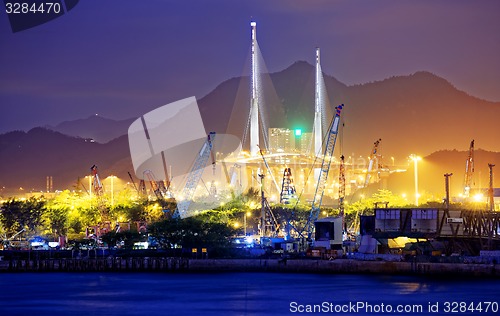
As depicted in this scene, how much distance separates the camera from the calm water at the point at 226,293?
50.2 meters

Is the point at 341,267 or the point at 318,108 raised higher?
the point at 318,108

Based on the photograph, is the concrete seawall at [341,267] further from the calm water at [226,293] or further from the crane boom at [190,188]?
the crane boom at [190,188]

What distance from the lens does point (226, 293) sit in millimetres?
56406

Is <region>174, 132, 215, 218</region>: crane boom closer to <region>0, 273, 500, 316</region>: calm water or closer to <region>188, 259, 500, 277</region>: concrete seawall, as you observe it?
<region>188, 259, 500, 277</region>: concrete seawall

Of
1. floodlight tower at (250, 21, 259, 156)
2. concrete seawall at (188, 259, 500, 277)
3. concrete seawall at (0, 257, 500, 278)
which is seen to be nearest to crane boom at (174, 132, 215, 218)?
floodlight tower at (250, 21, 259, 156)

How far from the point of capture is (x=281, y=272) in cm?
6656

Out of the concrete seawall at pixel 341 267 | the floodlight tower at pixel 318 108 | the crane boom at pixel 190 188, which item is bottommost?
the concrete seawall at pixel 341 267

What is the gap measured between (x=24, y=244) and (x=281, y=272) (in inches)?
1244

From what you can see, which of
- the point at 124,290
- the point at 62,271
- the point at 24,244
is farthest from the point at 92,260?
the point at 24,244

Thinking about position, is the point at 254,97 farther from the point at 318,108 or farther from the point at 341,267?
the point at 341,267

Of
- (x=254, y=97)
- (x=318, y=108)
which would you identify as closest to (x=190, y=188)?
(x=254, y=97)

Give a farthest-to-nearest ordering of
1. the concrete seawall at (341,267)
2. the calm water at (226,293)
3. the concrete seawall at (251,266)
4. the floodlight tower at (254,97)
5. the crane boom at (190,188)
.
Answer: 1. the floodlight tower at (254,97)
2. the crane boom at (190,188)
3. the concrete seawall at (251,266)
4. the concrete seawall at (341,267)
5. the calm water at (226,293)

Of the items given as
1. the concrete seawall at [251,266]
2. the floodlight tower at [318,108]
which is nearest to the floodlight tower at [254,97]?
the floodlight tower at [318,108]

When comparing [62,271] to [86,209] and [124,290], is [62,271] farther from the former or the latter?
[86,209]
